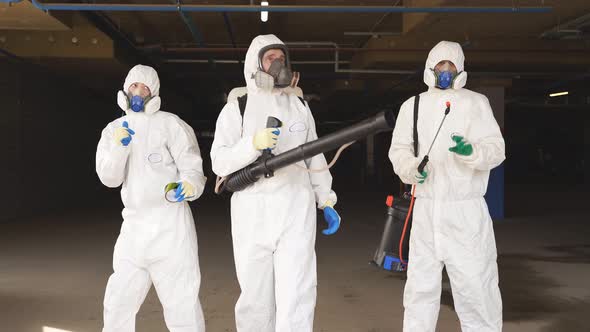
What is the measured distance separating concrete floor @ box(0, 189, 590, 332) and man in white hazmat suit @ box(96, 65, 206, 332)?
1.14 m

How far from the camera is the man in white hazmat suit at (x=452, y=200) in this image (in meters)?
2.76

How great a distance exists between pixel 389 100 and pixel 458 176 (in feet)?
42.7

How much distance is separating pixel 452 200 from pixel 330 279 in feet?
8.58

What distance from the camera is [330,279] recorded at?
526cm

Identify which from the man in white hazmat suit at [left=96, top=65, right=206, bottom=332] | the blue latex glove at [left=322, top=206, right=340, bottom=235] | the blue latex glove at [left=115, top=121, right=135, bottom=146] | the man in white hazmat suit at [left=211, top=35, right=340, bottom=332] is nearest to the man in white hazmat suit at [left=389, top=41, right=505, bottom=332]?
the blue latex glove at [left=322, top=206, right=340, bottom=235]

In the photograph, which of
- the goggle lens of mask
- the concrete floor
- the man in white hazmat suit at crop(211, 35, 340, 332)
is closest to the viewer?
the man in white hazmat suit at crop(211, 35, 340, 332)

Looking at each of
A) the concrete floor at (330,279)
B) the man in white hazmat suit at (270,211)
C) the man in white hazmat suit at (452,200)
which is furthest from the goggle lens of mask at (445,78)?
the concrete floor at (330,279)

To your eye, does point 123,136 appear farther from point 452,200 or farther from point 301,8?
point 301,8

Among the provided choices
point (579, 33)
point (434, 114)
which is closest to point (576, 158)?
point (579, 33)

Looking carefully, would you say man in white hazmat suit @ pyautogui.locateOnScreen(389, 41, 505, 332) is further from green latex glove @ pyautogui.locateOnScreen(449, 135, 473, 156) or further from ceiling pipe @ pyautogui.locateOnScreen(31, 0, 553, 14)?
ceiling pipe @ pyautogui.locateOnScreen(31, 0, 553, 14)

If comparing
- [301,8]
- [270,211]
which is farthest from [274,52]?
[301,8]

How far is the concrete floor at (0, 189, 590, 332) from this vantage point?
158 inches

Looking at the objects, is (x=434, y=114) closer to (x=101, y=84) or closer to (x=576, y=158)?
(x=101, y=84)

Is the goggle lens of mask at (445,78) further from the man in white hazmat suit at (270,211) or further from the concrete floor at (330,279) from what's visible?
the concrete floor at (330,279)
